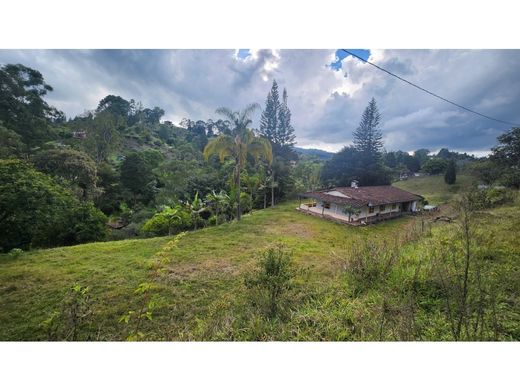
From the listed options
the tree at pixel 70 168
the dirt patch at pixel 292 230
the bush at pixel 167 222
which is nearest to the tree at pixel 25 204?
the bush at pixel 167 222

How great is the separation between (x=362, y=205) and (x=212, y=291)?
10676 millimetres

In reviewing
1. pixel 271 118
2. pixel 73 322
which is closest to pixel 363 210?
pixel 73 322

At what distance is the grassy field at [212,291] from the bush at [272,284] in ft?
0.61

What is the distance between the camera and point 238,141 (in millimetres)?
9188

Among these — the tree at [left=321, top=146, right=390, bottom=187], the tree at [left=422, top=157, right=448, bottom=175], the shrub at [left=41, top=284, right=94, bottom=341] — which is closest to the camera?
the shrub at [left=41, top=284, right=94, bottom=341]

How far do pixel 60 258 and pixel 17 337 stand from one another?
3521mm

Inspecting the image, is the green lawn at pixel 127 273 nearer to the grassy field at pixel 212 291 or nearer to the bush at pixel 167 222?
the grassy field at pixel 212 291

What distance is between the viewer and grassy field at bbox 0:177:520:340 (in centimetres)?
246

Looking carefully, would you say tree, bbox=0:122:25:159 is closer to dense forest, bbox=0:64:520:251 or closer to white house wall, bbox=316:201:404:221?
dense forest, bbox=0:64:520:251

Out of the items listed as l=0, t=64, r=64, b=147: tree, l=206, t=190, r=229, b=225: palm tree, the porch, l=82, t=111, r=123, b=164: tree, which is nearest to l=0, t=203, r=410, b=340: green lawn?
l=206, t=190, r=229, b=225: palm tree

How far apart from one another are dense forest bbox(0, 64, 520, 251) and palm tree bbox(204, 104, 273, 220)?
0.04 meters

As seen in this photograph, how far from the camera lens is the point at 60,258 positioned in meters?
5.79
